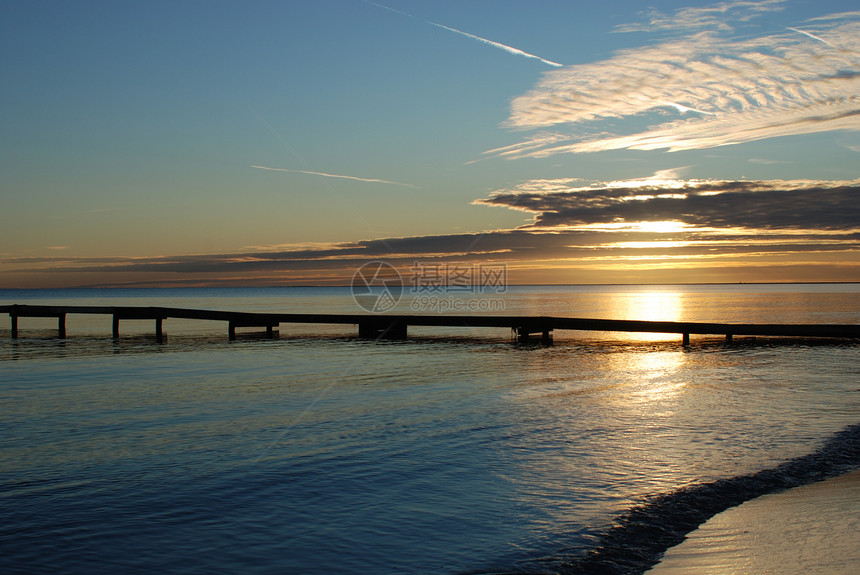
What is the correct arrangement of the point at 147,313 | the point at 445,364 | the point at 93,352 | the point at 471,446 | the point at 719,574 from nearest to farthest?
the point at 719,574, the point at 471,446, the point at 445,364, the point at 93,352, the point at 147,313

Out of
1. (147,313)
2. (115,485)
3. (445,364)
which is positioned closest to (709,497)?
(115,485)

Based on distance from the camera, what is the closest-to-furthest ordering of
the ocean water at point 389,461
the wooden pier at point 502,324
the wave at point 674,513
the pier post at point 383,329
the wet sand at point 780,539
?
the wet sand at point 780,539
the wave at point 674,513
the ocean water at point 389,461
the wooden pier at point 502,324
the pier post at point 383,329

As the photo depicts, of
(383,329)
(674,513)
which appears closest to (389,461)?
(674,513)

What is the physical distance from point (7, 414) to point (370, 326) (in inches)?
1000

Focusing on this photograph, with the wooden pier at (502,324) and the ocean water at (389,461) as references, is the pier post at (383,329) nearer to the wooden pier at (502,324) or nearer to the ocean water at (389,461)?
the wooden pier at (502,324)

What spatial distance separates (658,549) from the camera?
652 cm

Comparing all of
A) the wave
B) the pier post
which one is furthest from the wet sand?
the pier post

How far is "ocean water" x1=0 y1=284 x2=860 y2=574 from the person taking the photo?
664 centimetres

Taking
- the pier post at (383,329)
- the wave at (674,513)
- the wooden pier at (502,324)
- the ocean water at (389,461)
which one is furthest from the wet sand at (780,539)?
the pier post at (383,329)

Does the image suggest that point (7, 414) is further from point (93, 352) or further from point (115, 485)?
point (93, 352)

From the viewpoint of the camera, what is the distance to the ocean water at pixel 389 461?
21.8 ft

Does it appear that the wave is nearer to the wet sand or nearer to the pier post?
the wet sand

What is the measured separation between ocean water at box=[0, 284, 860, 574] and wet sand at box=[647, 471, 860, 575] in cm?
41

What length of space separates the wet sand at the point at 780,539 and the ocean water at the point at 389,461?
16.0 inches
